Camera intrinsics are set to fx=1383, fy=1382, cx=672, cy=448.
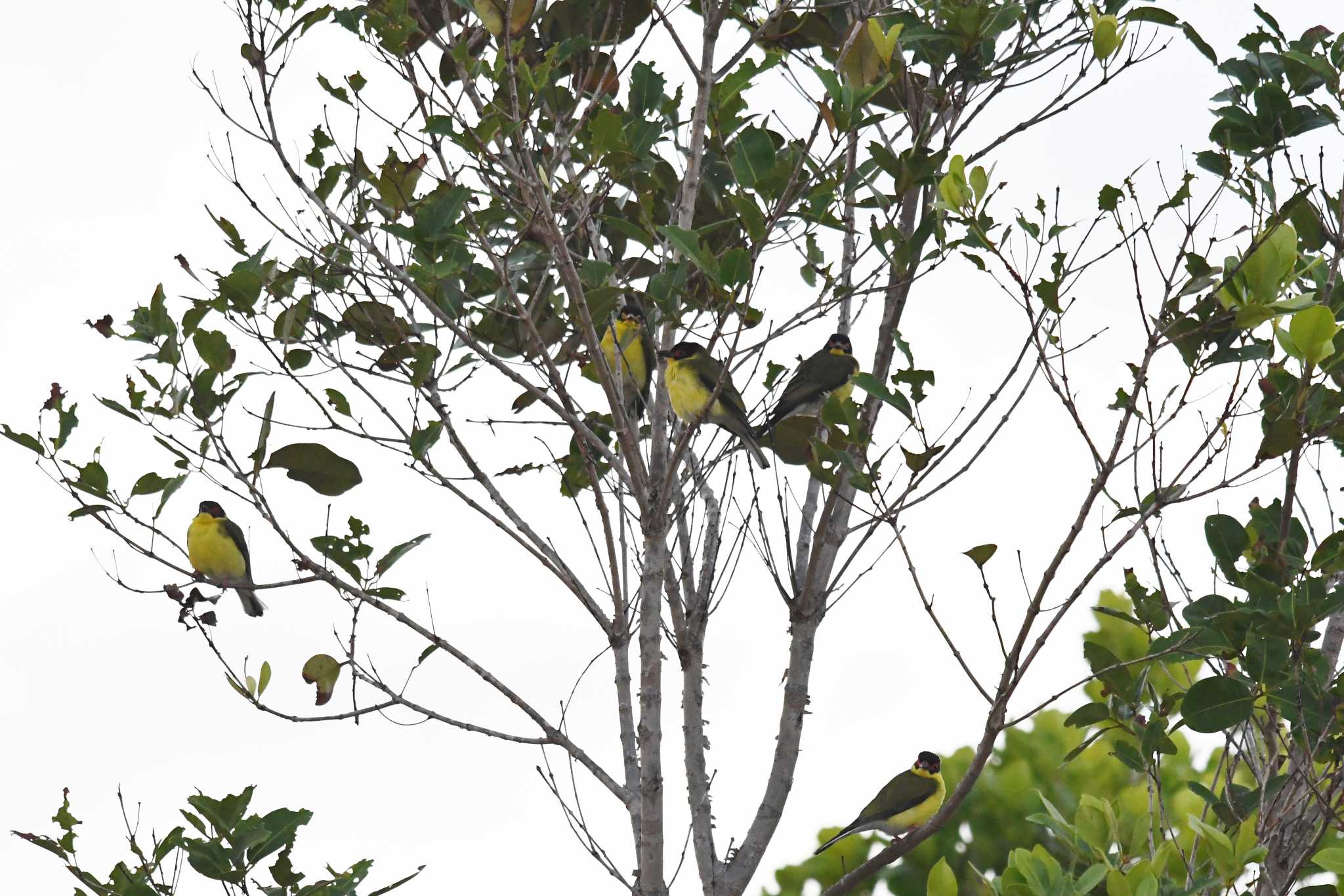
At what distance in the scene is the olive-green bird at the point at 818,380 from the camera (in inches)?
273

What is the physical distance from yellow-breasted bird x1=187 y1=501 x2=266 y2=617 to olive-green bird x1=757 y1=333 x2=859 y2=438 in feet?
9.87

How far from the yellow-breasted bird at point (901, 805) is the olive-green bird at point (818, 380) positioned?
255 cm

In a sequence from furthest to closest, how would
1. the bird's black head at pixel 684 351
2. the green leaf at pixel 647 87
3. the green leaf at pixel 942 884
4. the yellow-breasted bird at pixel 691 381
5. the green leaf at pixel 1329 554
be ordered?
the bird's black head at pixel 684 351, the yellow-breasted bird at pixel 691 381, the green leaf at pixel 647 87, the green leaf at pixel 1329 554, the green leaf at pixel 942 884

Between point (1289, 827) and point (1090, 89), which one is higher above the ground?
point (1090, 89)

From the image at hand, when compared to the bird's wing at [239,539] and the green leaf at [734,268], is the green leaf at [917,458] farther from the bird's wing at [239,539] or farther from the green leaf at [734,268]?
the bird's wing at [239,539]

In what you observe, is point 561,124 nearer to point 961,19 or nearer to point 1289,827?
point 961,19

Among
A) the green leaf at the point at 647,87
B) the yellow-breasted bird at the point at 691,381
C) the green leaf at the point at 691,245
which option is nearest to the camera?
the green leaf at the point at 691,245

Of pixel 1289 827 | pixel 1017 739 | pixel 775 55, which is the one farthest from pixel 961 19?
pixel 1017 739

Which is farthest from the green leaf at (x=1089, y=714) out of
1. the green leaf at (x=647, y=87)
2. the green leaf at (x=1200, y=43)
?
the green leaf at (x=647, y=87)

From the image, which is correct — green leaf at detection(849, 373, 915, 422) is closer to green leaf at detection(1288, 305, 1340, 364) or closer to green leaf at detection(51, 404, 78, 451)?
green leaf at detection(1288, 305, 1340, 364)

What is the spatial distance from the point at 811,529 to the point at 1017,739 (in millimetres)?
7627

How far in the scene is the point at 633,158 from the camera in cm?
442

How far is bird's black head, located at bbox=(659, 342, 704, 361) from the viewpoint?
6.18 metres

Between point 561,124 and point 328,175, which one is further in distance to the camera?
point 561,124
